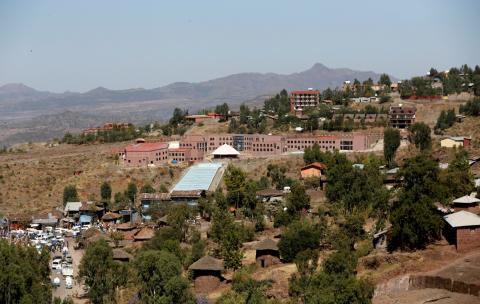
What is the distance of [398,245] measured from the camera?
22.4m

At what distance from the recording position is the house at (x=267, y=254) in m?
24.9

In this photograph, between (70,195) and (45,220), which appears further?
(70,195)

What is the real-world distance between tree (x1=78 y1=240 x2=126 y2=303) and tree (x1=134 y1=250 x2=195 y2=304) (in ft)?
4.15

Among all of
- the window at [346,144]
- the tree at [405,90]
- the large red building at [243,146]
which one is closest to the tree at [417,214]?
the large red building at [243,146]

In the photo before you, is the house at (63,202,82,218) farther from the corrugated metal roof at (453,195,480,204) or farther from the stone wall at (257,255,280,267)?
the corrugated metal roof at (453,195,480,204)

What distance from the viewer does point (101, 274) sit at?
2261 centimetres

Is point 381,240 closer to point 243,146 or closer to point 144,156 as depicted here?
point 144,156

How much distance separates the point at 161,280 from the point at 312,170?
956 inches

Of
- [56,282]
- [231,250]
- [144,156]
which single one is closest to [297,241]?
[231,250]


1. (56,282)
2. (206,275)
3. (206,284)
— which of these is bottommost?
(56,282)

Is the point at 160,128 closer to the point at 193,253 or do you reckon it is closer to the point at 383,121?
the point at 383,121

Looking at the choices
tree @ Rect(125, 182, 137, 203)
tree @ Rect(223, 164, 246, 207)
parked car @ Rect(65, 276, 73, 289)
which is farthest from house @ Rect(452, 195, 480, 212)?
tree @ Rect(125, 182, 137, 203)

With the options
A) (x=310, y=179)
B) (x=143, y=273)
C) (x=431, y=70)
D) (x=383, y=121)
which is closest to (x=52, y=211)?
(x=310, y=179)

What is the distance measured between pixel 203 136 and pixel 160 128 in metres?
12.4
